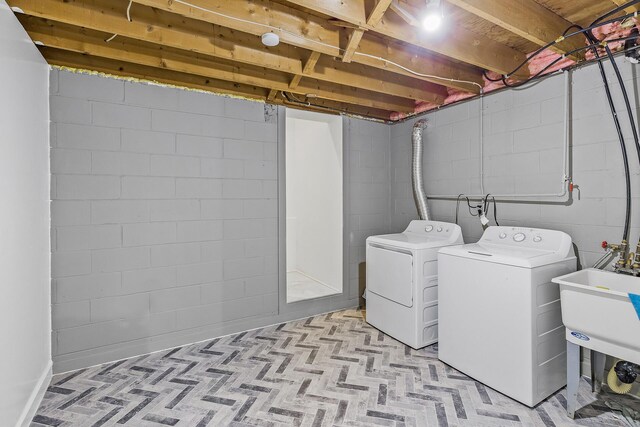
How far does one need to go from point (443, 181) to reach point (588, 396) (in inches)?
78.5

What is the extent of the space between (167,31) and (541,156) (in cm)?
281

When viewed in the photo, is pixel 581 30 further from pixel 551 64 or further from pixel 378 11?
pixel 378 11

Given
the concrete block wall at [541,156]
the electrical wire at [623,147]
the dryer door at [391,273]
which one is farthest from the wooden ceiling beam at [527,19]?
the dryer door at [391,273]

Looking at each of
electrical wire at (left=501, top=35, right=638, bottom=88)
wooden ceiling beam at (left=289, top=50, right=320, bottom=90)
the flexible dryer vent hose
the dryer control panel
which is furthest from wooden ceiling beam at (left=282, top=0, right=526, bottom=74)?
the flexible dryer vent hose

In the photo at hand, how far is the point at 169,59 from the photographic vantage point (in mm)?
2355

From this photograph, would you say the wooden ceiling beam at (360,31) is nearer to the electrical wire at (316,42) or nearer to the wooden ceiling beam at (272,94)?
the electrical wire at (316,42)

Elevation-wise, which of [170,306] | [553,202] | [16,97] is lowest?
[170,306]

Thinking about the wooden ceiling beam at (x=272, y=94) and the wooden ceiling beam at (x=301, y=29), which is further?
the wooden ceiling beam at (x=272, y=94)

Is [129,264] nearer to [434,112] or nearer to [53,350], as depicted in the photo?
[53,350]

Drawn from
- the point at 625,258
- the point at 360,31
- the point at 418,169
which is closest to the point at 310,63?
the point at 360,31

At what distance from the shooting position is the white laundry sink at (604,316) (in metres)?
1.57

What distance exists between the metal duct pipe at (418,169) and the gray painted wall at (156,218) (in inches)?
55.8

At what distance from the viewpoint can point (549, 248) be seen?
2.25 metres

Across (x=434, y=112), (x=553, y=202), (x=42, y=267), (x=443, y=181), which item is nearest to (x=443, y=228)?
(x=443, y=181)
